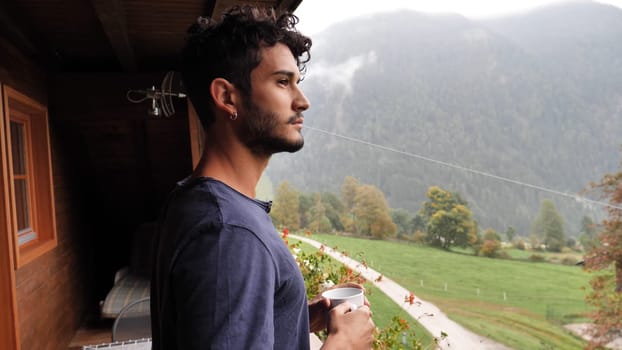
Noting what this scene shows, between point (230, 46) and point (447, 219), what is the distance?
8.75m

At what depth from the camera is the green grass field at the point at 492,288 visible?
7059mm

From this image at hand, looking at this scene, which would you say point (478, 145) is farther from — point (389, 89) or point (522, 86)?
point (389, 89)

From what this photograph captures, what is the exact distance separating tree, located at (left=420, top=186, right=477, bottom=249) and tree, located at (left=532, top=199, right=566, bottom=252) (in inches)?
39.3

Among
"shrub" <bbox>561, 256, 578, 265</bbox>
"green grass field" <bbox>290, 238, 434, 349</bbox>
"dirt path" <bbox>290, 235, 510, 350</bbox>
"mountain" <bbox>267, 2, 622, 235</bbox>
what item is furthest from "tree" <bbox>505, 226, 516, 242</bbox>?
"green grass field" <bbox>290, 238, 434, 349</bbox>

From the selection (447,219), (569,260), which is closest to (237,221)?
(569,260)

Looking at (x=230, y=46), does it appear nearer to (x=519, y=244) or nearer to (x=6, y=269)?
(x=6, y=269)

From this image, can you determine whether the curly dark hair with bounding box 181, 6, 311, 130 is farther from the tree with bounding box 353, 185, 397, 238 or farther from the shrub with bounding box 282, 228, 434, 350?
the tree with bounding box 353, 185, 397, 238

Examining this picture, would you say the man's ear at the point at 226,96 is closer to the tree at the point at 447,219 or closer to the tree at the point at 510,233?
the tree at the point at 447,219

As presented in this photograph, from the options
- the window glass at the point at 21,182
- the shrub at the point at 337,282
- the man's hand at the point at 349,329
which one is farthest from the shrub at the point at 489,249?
the man's hand at the point at 349,329

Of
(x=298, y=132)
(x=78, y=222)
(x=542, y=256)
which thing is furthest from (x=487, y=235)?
(x=298, y=132)

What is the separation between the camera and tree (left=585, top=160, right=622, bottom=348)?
5.54 m

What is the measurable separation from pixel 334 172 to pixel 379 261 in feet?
7.75

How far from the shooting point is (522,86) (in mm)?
10047

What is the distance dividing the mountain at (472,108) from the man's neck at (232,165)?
6.89 meters
